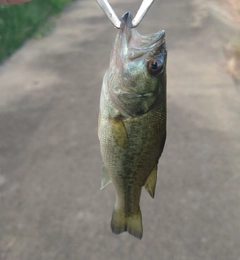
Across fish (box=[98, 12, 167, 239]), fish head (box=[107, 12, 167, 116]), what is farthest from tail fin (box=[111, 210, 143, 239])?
fish head (box=[107, 12, 167, 116])

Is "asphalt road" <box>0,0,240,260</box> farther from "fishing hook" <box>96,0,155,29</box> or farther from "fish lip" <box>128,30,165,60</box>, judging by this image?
"fishing hook" <box>96,0,155,29</box>

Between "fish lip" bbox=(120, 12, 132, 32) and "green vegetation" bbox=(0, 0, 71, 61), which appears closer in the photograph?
"fish lip" bbox=(120, 12, 132, 32)

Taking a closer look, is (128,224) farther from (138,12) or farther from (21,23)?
(21,23)

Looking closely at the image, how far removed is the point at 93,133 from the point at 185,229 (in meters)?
1.77

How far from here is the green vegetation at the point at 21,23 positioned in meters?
6.46

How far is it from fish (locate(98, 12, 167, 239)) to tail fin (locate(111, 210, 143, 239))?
28cm

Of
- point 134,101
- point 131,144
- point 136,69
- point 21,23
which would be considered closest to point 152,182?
point 131,144

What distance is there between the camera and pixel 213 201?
3.38 m

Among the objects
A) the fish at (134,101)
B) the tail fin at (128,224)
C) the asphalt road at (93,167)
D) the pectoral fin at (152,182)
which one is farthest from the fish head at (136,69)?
the asphalt road at (93,167)

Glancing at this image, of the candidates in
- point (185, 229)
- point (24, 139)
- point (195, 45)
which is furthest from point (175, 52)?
point (185, 229)

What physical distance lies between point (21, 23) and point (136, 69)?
21.5 ft

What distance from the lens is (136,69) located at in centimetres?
136

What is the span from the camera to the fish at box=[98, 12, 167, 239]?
52.5 inches

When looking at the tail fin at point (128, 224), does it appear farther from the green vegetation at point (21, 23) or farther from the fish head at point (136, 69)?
the green vegetation at point (21, 23)
